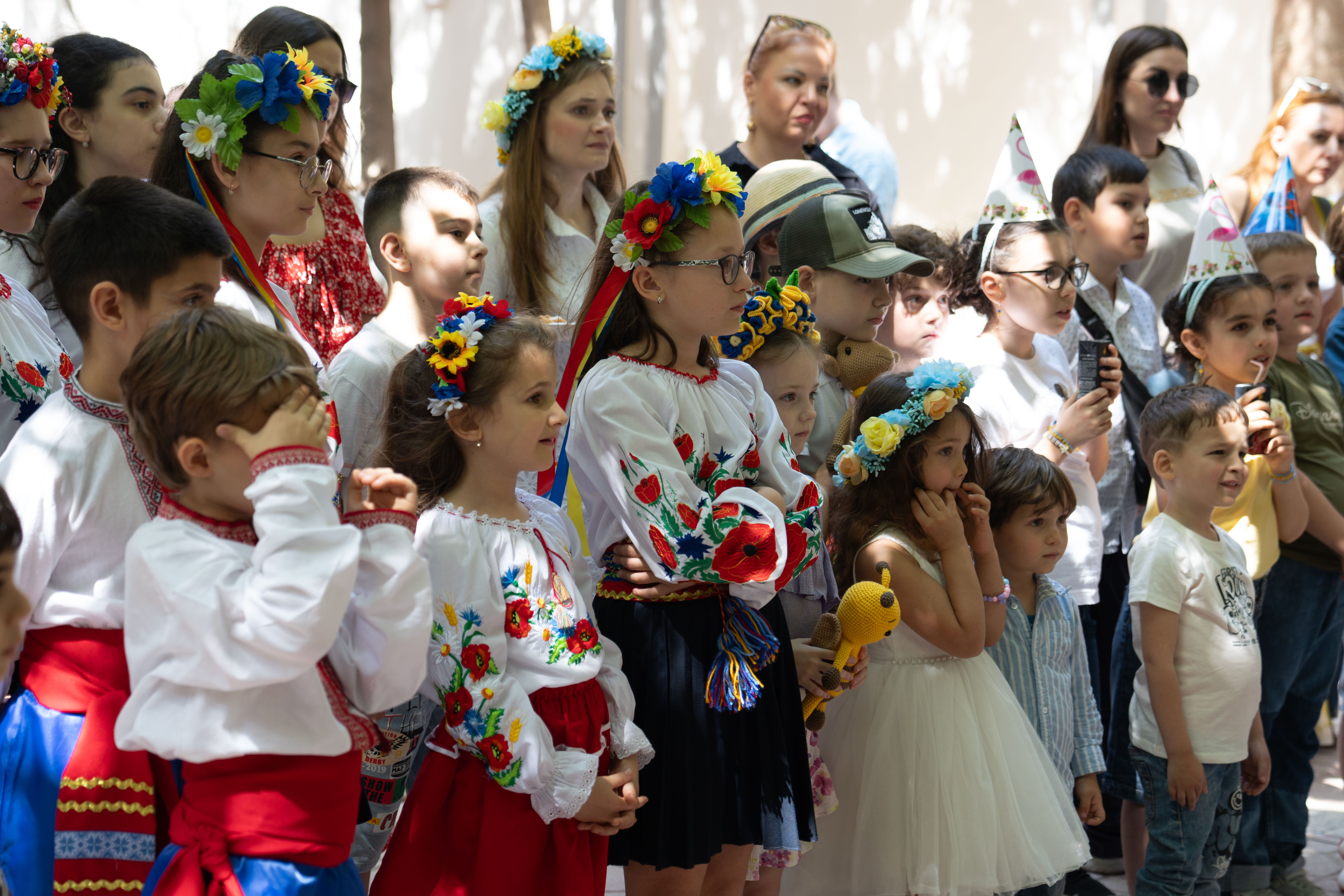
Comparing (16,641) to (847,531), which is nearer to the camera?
(16,641)

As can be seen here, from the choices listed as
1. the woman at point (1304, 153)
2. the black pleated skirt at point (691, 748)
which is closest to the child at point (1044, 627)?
the black pleated skirt at point (691, 748)

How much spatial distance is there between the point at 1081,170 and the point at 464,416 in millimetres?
2786

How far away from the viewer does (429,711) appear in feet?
8.44

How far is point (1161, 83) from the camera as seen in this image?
469 cm

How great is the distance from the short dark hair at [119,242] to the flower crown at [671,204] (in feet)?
2.76

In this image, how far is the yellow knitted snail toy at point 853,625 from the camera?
2596mm

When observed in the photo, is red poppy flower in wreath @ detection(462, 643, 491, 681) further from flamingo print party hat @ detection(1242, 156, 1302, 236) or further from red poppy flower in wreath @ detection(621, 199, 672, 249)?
flamingo print party hat @ detection(1242, 156, 1302, 236)

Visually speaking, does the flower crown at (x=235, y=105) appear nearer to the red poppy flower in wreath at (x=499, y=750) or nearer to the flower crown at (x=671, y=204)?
the flower crown at (x=671, y=204)

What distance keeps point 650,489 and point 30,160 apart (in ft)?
4.91

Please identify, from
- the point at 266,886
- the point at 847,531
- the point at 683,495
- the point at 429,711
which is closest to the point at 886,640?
the point at 847,531

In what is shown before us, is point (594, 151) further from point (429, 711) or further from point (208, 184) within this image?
point (429, 711)

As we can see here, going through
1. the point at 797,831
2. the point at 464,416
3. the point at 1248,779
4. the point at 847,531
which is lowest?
the point at 1248,779

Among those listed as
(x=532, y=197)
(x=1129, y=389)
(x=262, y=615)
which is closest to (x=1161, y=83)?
(x=1129, y=389)

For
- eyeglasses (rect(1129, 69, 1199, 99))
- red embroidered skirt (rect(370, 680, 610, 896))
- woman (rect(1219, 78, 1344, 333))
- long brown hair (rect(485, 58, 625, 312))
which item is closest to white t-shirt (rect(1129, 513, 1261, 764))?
red embroidered skirt (rect(370, 680, 610, 896))
